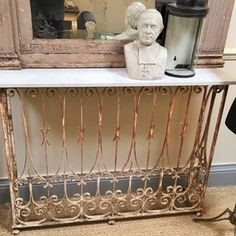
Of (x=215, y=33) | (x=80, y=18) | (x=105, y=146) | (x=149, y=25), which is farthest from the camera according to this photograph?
(x=105, y=146)

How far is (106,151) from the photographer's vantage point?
1.75 m

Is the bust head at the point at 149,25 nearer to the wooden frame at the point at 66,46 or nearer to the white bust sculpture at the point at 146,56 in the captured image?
the white bust sculpture at the point at 146,56

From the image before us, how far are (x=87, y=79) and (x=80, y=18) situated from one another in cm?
27

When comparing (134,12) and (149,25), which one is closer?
(149,25)

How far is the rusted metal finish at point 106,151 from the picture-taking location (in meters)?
1.57

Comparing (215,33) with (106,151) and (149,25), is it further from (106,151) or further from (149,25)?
(106,151)

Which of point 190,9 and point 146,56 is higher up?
point 190,9

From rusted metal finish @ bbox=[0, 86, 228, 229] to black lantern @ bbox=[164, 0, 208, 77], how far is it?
13cm

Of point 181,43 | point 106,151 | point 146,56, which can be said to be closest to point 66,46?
point 146,56

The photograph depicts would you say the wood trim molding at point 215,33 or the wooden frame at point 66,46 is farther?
the wood trim molding at point 215,33

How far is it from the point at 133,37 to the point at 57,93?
438mm

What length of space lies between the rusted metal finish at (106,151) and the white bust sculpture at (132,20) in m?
0.24

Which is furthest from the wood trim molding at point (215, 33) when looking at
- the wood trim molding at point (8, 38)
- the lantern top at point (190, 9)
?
the wood trim molding at point (8, 38)

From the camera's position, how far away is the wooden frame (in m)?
1.30
